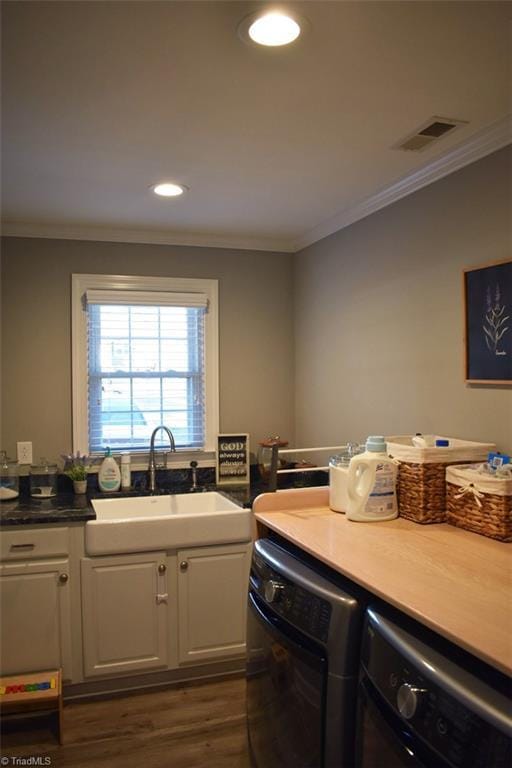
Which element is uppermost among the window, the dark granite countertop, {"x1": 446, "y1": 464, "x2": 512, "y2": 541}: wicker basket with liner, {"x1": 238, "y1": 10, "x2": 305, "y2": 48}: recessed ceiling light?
{"x1": 238, "y1": 10, "x2": 305, "y2": 48}: recessed ceiling light

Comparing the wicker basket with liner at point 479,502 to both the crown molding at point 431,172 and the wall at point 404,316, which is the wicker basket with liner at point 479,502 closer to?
the wall at point 404,316

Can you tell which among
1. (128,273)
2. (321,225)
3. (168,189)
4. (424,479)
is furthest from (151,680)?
(321,225)

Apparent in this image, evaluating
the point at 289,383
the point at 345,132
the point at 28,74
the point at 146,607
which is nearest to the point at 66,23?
the point at 28,74

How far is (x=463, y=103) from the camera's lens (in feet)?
6.46

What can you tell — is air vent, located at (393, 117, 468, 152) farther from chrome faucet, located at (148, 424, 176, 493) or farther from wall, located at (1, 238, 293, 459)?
chrome faucet, located at (148, 424, 176, 493)

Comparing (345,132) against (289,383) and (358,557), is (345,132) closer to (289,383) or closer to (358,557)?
(358,557)

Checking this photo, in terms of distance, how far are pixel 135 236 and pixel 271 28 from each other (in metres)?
2.19

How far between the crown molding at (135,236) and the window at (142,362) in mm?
231

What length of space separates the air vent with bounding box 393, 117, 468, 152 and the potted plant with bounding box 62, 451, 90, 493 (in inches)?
91.0

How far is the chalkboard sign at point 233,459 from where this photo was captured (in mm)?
3667

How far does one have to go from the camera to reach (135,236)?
11.8ft

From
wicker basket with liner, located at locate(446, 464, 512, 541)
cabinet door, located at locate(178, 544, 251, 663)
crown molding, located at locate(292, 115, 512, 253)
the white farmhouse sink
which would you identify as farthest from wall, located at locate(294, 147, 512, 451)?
cabinet door, located at locate(178, 544, 251, 663)

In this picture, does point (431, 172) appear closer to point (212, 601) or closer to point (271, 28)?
point (271, 28)

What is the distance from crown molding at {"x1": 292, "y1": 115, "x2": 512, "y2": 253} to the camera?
84.9 inches
